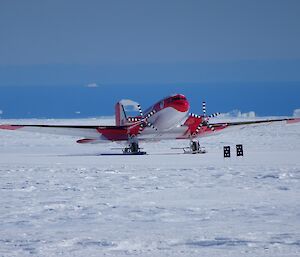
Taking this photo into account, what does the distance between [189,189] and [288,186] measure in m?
3.16

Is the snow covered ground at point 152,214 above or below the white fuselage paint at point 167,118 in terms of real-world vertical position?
below

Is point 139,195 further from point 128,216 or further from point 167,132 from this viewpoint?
point 167,132

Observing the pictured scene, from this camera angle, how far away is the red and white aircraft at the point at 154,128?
42.5m

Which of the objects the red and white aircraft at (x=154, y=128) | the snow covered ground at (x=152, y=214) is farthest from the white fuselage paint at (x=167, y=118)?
the snow covered ground at (x=152, y=214)

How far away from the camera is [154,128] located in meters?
43.7

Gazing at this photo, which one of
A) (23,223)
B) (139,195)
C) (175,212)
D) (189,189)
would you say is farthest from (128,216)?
(189,189)

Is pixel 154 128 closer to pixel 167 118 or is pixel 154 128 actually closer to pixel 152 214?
pixel 167 118

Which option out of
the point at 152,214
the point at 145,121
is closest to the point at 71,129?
the point at 145,121

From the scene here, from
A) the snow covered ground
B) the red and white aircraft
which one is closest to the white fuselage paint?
the red and white aircraft

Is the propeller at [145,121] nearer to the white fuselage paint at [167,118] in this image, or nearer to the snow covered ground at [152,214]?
the white fuselage paint at [167,118]

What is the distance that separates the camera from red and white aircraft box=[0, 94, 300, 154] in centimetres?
4247

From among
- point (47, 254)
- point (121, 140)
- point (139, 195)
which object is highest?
point (121, 140)

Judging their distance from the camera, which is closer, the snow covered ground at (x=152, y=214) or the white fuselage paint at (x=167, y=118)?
the snow covered ground at (x=152, y=214)

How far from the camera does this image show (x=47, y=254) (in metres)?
9.95
